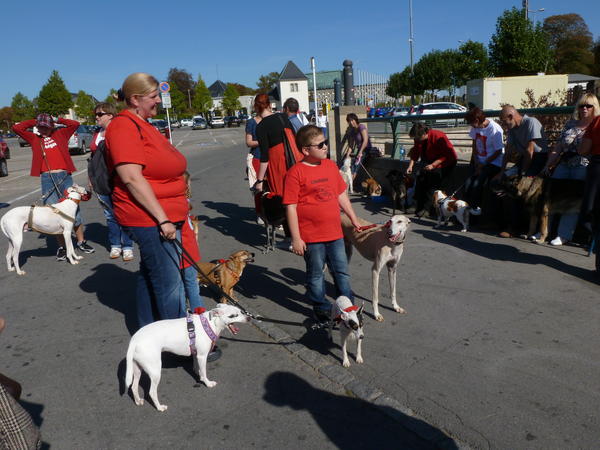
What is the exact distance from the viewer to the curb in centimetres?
281

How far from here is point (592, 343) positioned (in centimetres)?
382

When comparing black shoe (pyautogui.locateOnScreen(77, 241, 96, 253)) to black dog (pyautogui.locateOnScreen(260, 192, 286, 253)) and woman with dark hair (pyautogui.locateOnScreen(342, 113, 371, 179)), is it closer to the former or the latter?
black dog (pyautogui.locateOnScreen(260, 192, 286, 253))

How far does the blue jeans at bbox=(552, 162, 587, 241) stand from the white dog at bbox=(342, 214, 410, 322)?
331cm

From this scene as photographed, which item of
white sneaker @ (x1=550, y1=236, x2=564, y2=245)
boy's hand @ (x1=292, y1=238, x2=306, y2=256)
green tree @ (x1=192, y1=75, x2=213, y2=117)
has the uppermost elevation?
green tree @ (x1=192, y1=75, x2=213, y2=117)

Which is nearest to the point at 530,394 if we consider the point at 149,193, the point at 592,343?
the point at 592,343

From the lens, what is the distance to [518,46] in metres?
36.3

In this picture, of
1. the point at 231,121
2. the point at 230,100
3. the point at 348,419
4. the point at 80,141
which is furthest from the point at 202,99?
the point at 348,419

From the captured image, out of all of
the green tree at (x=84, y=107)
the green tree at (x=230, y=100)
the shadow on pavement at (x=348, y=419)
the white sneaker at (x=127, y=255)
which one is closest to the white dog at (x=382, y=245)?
the shadow on pavement at (x=348, y=419)

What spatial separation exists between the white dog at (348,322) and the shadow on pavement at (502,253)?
3.21m

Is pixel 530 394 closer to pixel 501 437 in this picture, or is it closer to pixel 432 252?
pixel 501 437

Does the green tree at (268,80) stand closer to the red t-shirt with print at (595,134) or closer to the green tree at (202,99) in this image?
the green tree at (202,99)

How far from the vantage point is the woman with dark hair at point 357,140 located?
11.2 metres

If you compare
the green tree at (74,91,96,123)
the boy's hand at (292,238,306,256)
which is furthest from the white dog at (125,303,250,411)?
the green tree at (74,91,96,123)

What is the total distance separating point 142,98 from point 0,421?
2.13 m
